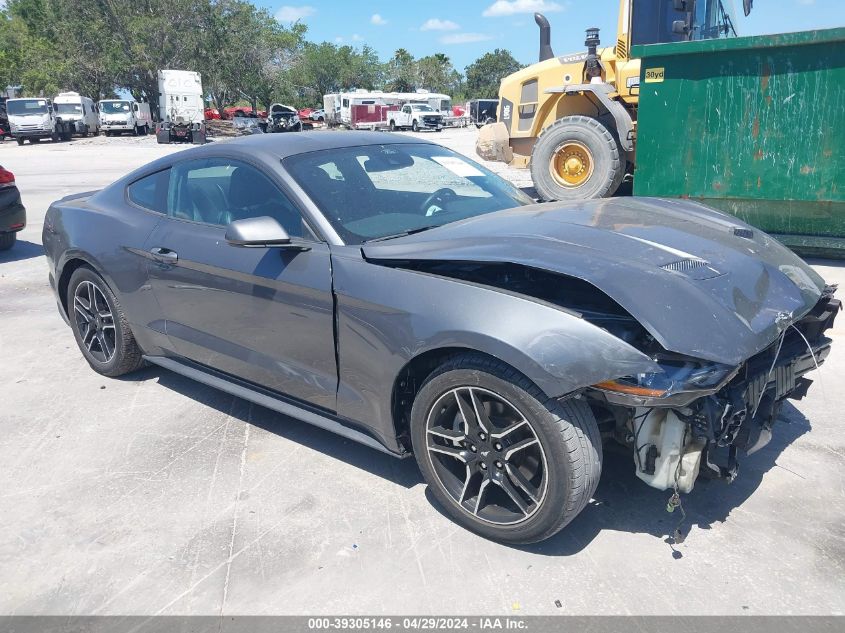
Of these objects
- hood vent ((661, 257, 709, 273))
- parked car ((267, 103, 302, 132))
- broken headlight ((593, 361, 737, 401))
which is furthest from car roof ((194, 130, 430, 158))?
parked car ((267, 103, 302, 132))

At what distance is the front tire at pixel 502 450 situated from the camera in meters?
2.59

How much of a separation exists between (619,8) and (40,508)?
865 cm

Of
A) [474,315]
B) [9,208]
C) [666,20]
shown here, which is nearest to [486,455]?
[474,315]

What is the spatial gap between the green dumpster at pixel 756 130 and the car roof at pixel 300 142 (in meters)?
4.17

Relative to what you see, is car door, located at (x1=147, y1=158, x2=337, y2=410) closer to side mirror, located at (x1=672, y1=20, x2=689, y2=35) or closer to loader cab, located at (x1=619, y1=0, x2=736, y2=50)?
side mirror, located at (x1=672, y1=20, x2=689, y2=35)

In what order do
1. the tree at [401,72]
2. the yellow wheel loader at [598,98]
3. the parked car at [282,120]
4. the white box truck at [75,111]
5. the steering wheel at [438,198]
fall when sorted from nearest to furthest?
the steering wheel at [438,198] < the yellow wheel loader at [598,98] < the parked car at [282,120] < the white box truck at [75,111] < the tree at [401,72]

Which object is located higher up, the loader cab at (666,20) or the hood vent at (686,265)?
the loader cab at (666,20)

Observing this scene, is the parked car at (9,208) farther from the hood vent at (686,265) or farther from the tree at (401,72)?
the tree at (401,72)

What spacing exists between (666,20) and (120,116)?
3971 centimetres

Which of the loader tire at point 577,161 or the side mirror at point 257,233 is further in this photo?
the loader tire at point 577,161

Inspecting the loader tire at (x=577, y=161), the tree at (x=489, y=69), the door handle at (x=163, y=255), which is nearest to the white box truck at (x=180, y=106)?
the loader tire at (x=577, y=161)

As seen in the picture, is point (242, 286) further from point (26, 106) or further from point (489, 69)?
point (489, 69)

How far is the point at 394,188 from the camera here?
3760 mm

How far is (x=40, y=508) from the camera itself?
3324 mm
